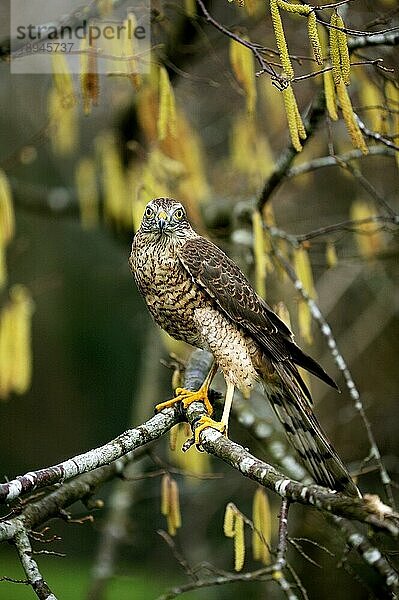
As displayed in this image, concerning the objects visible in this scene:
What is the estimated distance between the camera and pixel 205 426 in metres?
2.83

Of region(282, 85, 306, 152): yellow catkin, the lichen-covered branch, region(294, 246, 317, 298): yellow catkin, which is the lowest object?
the lichen-covered branch

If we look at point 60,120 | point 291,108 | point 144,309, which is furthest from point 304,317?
point 144,309

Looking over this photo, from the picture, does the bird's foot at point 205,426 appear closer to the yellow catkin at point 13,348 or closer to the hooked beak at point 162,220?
the hooked beak at point 162,220

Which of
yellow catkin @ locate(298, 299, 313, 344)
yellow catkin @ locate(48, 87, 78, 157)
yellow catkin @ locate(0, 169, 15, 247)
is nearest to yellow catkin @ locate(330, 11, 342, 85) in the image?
yellow catkin @ locate(298, 299, 313, 344)

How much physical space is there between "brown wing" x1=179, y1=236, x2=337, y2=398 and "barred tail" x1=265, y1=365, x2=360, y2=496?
0.08m

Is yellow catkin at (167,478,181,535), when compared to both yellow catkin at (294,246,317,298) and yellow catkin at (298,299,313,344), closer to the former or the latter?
yellow catkin at (298,299,313,344)

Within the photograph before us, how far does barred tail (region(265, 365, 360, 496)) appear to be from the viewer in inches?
113

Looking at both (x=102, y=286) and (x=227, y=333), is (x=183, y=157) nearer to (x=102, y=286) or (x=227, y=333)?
(x=227, y=333)

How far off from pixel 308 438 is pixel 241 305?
0.61 m

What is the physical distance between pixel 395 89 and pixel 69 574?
257 inches

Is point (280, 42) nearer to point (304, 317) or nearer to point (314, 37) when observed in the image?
point (314, 37)

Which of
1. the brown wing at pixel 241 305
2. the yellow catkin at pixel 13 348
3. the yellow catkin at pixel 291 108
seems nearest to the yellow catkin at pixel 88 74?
the brown wing at pixel 241 305

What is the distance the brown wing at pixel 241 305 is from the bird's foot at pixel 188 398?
320 mm

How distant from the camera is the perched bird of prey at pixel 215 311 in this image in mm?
3230
